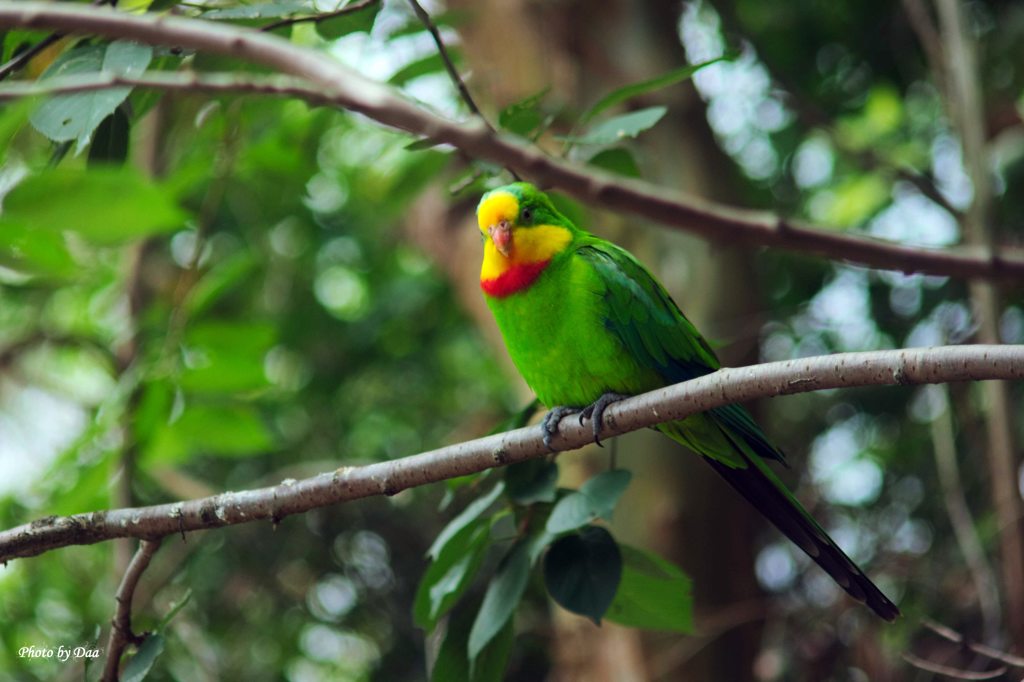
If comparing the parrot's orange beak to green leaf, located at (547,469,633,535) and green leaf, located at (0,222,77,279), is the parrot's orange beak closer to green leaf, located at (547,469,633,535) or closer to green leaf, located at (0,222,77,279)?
green leaf, located at (547,469,633,535)

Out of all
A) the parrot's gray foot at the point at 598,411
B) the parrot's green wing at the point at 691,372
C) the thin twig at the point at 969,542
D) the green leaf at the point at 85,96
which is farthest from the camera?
the thin twig at the point at 969,542

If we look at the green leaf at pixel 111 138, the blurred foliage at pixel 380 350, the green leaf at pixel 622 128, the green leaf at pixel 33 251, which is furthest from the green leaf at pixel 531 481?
the green leaf at pixel 33 251

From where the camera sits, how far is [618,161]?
237 cm

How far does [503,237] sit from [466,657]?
103 centimetres

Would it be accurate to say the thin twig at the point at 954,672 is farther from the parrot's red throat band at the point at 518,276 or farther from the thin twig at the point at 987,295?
the parrot's red throat band at the point at 518,276

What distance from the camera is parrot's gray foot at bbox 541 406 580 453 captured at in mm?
1861

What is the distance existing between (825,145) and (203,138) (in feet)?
9.30

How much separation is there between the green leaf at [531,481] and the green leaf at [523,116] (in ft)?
2.50

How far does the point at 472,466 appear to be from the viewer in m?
1.78

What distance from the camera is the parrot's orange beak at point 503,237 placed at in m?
2.46

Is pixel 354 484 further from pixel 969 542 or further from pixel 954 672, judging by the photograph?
pixel 969 542

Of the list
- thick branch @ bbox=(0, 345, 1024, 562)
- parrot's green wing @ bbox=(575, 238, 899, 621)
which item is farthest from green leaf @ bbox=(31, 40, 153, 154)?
Result: parrot's green wing @ bbox=(575, 238, 899, 621)

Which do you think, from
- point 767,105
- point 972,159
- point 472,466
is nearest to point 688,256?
point 972,159

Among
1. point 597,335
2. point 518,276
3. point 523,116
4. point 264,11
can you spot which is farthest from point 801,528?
point 264,11
